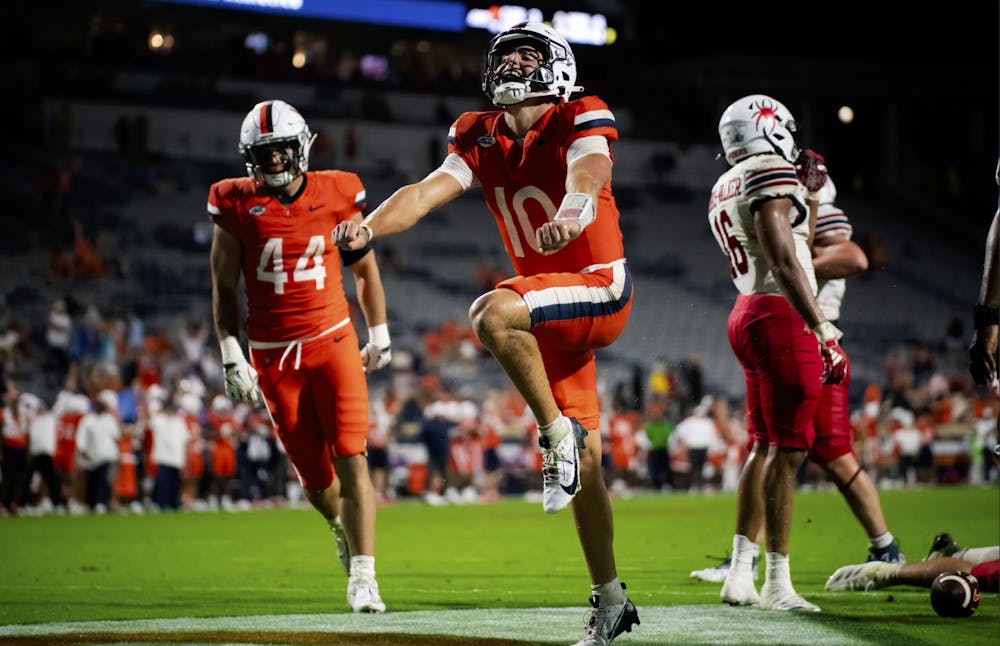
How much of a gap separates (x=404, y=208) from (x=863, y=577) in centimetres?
326

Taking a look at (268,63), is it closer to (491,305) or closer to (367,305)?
(367,305)

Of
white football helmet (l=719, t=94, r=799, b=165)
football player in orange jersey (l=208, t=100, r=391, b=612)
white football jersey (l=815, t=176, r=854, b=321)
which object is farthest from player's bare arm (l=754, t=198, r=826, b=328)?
football player in orange jersey (l=208, t=100, r=391, b=612)

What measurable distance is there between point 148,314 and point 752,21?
20.9 m

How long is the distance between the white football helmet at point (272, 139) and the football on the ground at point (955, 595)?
3.56 metres

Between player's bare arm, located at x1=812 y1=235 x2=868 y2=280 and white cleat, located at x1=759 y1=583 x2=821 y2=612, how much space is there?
1.86 metres

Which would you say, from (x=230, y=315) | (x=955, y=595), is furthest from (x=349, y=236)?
(x=955, y=595)

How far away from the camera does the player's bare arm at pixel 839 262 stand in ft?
23.0

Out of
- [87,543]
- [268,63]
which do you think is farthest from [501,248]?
[87,543]

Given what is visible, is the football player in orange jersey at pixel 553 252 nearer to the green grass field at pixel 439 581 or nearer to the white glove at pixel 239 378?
the green grass field at pixel 439 581

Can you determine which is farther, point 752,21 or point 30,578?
point 752,21

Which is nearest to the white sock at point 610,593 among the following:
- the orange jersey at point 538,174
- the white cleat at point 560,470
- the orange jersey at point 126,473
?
the white cleat at point 560,470

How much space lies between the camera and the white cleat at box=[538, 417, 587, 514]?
4605 millimetres

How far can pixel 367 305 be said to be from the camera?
693cm

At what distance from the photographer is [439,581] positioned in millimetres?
8008
